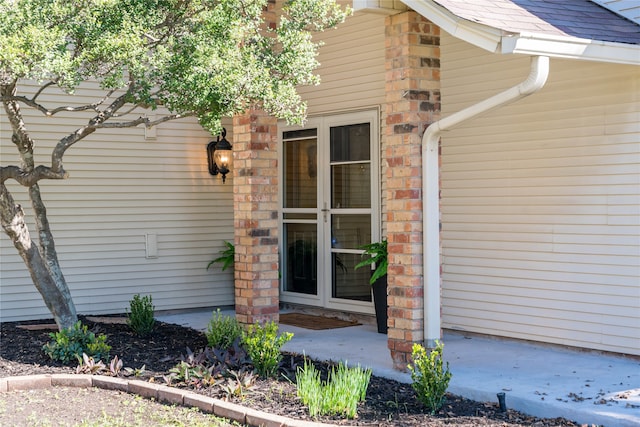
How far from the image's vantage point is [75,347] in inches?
266

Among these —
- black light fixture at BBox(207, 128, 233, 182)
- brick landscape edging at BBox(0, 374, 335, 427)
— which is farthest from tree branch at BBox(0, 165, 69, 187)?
black light fixture at BBox(207, 128, 233, 182)

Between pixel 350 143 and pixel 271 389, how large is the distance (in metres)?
4.15

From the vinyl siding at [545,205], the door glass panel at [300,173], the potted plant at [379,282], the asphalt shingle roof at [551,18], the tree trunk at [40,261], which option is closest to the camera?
the asphalt shingle roof at [551,18]

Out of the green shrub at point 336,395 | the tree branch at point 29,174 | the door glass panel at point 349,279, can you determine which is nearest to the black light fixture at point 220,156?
the door glass panel at point 349,279

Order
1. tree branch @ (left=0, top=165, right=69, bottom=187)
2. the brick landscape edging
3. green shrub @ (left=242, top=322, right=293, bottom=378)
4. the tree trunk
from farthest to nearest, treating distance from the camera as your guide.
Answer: the tree trunk < tree branch @ (left=0, top=165, right=69, bottom=187) < green shrub @ (left=242, top=322, right=293, bottom=378) < the brick landscape edging

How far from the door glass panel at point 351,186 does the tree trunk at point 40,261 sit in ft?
10.9

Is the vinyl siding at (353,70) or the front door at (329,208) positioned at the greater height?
the vinyl siding at (353,70)

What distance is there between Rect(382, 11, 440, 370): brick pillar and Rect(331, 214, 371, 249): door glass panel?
2.77 meters

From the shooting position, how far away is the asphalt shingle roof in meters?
5.67

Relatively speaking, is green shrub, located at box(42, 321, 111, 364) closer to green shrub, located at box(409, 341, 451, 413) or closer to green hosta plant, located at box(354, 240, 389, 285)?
green hosta plant, located at box(354, 240, 389, 285)

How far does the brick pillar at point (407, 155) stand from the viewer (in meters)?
6.17

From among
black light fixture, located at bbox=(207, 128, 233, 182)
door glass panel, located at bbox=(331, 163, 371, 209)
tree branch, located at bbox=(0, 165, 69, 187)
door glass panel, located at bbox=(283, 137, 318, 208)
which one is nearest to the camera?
tree branch, located at bbox=(0, 165, 69, 187)

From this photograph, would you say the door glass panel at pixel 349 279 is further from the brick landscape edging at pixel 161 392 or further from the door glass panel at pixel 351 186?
the brick landscape edging at pixel 161 392

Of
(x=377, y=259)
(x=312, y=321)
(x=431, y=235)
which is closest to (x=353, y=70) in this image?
(x=377, y=259)
